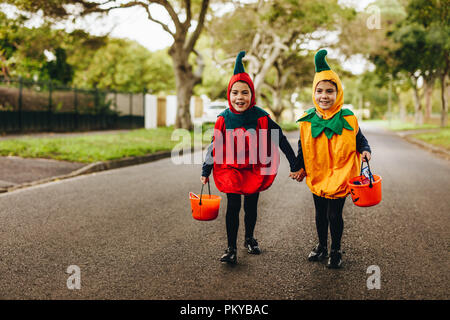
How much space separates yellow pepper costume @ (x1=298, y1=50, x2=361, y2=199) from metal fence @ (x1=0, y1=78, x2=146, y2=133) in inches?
621

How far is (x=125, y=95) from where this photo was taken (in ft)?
84.2

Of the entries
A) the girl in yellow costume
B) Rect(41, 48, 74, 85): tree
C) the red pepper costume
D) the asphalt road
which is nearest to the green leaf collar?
the girl in yellow costume

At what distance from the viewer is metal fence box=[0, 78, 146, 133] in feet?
57.9

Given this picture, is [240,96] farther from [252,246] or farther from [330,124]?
[252,246]

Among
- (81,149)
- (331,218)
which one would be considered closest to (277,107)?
(81,149)

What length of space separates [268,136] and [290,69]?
3338 cm

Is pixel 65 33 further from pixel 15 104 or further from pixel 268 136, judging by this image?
pixel 268 136

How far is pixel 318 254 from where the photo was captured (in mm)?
4215

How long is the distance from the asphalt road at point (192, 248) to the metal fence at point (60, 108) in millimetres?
11042

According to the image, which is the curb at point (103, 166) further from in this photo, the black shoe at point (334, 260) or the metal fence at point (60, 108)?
the metal fence at point (60, 108)

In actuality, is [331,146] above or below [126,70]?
below

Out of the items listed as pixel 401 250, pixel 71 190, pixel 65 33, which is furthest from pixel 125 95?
pixel 401 250

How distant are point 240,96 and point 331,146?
2.87ft

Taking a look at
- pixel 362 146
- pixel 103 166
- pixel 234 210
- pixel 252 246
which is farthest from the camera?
pixel 103 166
